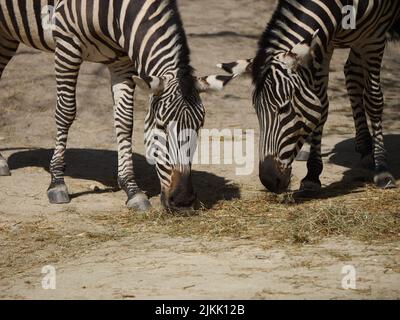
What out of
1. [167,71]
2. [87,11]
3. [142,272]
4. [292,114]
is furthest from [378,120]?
[142,272]

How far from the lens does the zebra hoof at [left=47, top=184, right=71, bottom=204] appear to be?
859cm

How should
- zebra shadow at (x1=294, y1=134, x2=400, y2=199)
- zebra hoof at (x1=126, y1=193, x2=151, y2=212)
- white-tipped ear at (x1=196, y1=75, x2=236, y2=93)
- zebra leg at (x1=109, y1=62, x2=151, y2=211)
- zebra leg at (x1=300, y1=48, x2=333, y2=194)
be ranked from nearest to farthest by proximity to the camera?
white-tipped ear at (x1=196, y1=75, x2=236, y2=93), zebra hoof at (x1=126, y1=193, x2=151, y2=212), zebra leg at (x1=109, y1=62, x2=151, y2=211), zebra leg at (x1=300, y1=48, x2=333, y2=194), zebra shadow at (x1=294, y1=134, x2=400, y2=199)

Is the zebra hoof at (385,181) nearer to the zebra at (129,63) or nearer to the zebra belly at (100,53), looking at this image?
the zebra at (129,63)

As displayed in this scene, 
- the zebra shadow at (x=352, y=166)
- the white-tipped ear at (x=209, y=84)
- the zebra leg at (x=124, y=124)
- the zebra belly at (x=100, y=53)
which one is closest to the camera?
the white-tipped ear at (x=209, y=84)

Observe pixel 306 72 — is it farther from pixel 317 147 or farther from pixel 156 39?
pixel 156 39

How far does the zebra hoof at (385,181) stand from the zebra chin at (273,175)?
1.43m

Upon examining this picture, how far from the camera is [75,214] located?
8250 millimetres

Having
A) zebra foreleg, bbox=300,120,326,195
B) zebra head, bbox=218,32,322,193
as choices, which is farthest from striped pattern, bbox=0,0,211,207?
zebra foreleg, bbox=300,120,326,195

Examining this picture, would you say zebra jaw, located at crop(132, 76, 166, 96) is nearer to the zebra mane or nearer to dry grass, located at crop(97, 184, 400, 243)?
A: the zebra mane

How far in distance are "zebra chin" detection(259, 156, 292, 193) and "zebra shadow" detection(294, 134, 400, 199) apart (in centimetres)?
87

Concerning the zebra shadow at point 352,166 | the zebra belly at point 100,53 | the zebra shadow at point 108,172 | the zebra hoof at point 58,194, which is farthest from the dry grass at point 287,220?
the zebra belly at point 100,53

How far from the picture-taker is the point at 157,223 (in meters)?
7.73

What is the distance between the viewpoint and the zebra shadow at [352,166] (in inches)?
350

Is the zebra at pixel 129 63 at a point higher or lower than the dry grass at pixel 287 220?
higher
